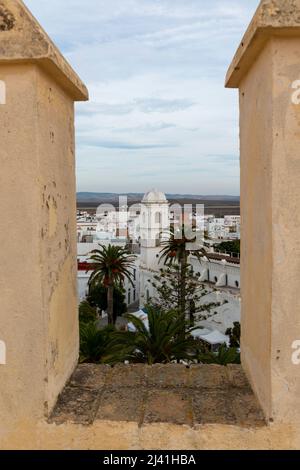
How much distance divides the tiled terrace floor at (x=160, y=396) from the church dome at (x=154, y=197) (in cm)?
3573

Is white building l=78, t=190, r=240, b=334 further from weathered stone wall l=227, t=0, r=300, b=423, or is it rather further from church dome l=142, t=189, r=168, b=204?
weathered stone wall l=227, t=0, r=300, b=423

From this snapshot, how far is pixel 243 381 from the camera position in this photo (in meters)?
2.13

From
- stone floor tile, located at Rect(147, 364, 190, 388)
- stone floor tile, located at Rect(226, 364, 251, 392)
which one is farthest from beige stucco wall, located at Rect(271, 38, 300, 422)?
stone floor tile, located at Rect(147, 364, 190, 388)

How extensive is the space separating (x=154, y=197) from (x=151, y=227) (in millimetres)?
3039

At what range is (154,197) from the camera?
1489 inches

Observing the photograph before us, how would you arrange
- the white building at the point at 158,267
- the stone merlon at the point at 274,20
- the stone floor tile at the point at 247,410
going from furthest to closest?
1. the white building at the point at 158,267
2. the stone floor tile at the point at 247,410
3. the stone merlon at the point at 274,20

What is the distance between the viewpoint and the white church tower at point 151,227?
125 ft

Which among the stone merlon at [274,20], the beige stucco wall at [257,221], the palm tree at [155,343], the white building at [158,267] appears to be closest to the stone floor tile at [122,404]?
the beige stucco wall at [257,221]

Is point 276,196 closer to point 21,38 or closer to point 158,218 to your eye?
point 21,38

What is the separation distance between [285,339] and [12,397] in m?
1.09

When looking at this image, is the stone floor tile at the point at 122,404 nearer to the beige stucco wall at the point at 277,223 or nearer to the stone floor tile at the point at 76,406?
the stone floor tile at the point at 76,406
